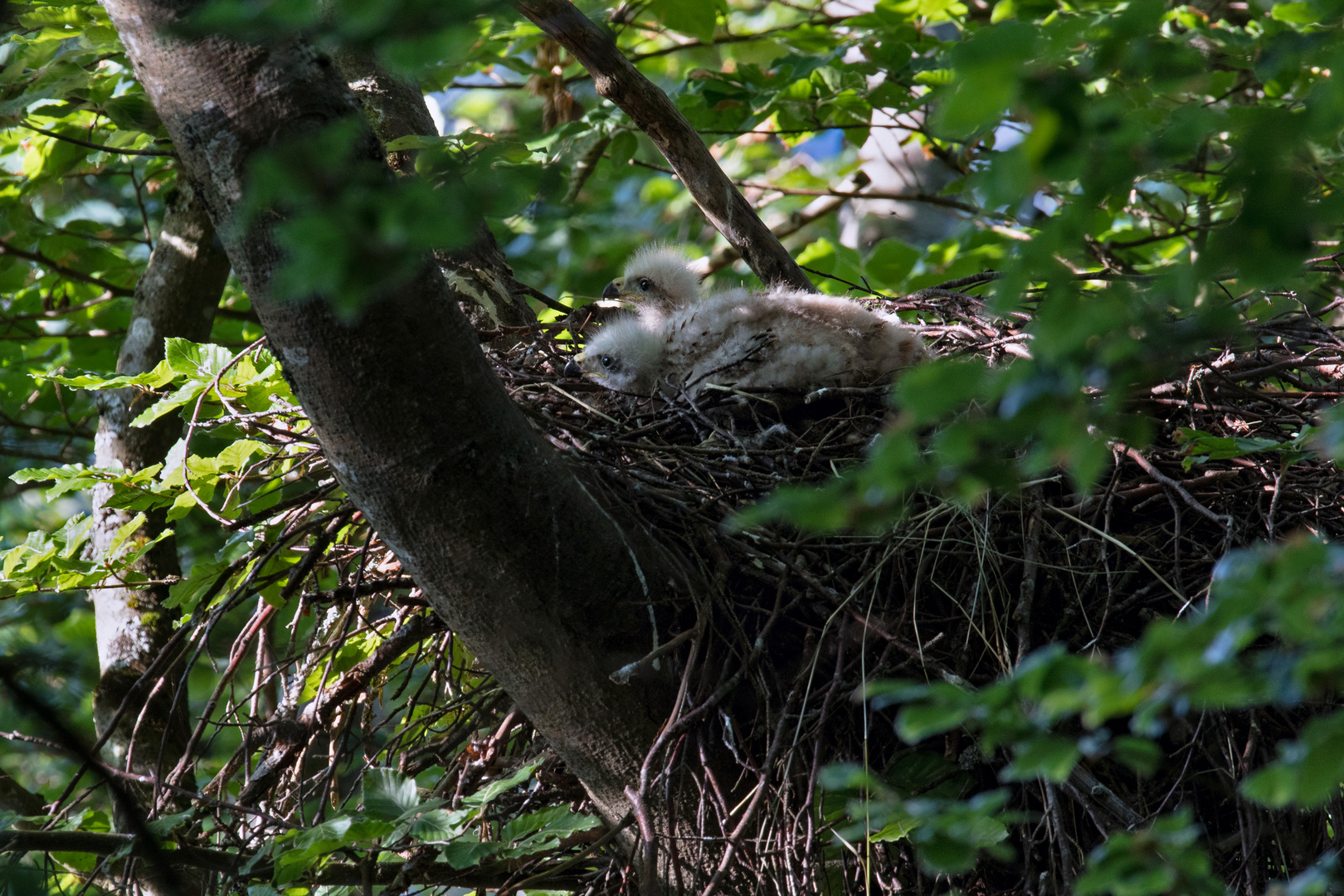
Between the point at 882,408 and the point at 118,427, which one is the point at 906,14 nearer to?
the point at 882,408

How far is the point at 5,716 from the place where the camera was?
119 inches

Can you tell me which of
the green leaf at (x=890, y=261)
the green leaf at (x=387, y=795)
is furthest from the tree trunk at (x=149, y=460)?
the green leaf at (x=890, y=261)

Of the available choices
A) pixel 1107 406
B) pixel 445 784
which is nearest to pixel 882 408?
pixel 445 784

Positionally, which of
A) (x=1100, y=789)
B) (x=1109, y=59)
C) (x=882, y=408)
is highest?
(x=1109, y=59)

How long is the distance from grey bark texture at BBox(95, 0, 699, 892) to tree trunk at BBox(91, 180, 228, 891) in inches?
54.3

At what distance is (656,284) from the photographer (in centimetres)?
344

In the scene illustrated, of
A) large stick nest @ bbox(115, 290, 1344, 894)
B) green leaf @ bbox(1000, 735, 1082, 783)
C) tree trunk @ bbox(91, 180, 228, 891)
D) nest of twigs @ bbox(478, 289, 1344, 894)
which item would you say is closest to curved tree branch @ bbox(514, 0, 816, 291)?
large stick nest @ bbox(115, 290, 1344, 894)

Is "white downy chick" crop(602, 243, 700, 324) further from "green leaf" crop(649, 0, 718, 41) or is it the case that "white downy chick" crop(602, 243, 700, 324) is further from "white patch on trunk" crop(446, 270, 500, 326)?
"green leaf" crop(649, 0, 718, 41)

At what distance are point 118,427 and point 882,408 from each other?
2.37 metres

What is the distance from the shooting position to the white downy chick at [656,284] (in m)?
3.42

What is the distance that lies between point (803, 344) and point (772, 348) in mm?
83

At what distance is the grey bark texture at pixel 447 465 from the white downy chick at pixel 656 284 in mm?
1657

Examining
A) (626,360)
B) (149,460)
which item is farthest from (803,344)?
(149,460)

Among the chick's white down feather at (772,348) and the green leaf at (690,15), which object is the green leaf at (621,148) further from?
the chick's white down feather at (772,348)
